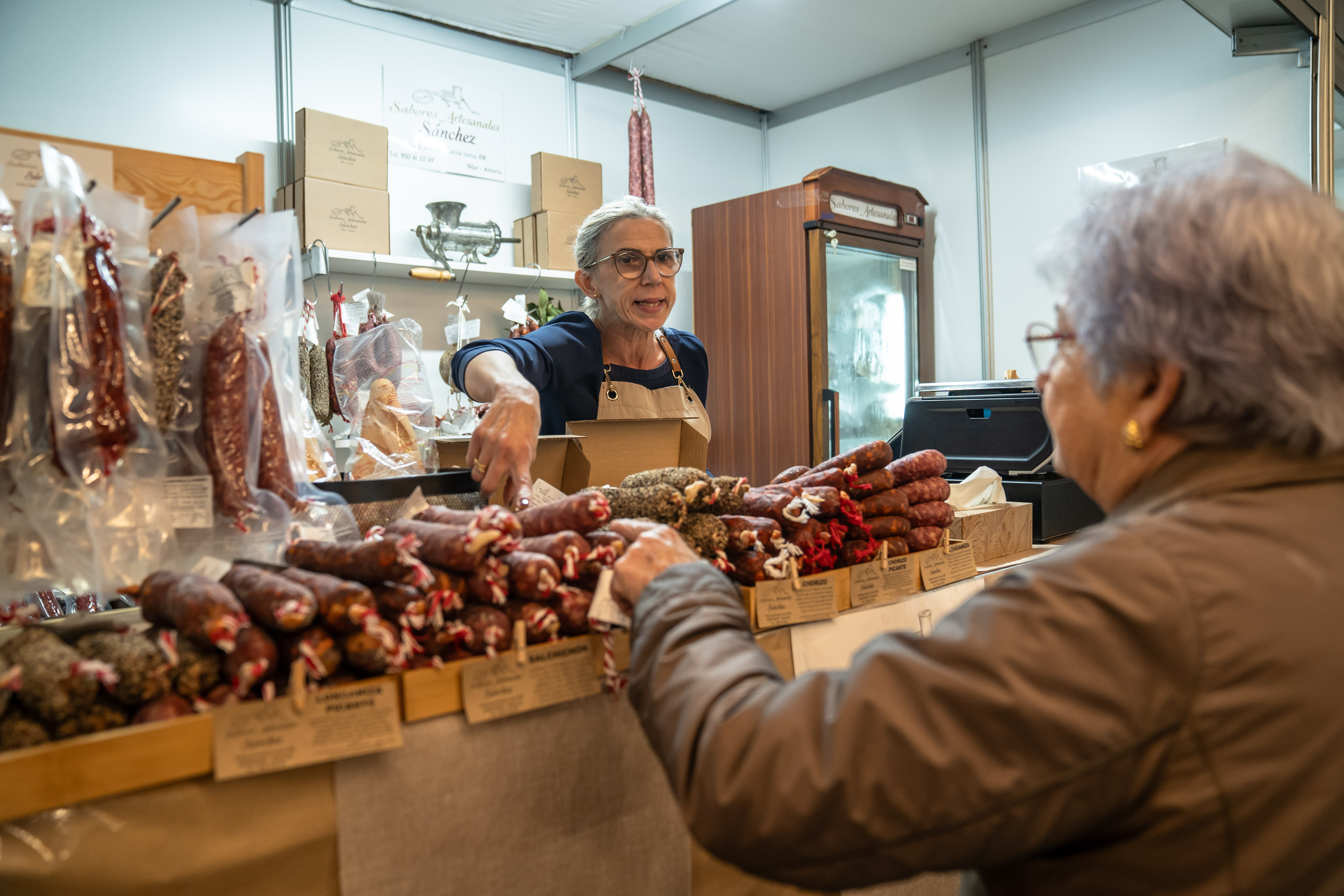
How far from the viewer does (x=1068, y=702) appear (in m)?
0.70

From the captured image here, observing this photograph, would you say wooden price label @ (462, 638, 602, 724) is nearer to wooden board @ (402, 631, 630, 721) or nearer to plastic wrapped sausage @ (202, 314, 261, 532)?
wooden board @ (402, 631, 630, 721)

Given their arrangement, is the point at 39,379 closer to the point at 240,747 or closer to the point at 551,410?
the point at 240,747

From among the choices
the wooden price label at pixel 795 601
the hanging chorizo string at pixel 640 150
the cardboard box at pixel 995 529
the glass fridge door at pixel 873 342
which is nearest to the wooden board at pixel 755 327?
the glass fridge door at pixel 873 342

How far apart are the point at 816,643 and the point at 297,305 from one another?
95 centimetres

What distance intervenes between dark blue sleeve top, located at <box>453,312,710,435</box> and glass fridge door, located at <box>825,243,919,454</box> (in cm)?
219

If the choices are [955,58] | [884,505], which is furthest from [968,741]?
[955,58]

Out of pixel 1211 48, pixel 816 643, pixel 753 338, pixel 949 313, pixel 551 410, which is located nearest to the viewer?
pixel 816 643

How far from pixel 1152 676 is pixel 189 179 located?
1449mm

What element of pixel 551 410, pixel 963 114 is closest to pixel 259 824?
pixel 551 410

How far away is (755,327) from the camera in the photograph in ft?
14.7

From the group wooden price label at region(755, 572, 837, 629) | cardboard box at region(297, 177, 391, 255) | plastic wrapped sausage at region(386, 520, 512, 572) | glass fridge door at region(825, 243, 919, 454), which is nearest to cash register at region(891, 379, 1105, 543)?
wooden price label at region(755, 572, 837, 629)

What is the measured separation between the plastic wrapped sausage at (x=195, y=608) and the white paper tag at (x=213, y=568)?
0.09 m

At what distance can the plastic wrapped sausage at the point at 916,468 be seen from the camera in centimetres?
166

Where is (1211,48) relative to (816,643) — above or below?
above
